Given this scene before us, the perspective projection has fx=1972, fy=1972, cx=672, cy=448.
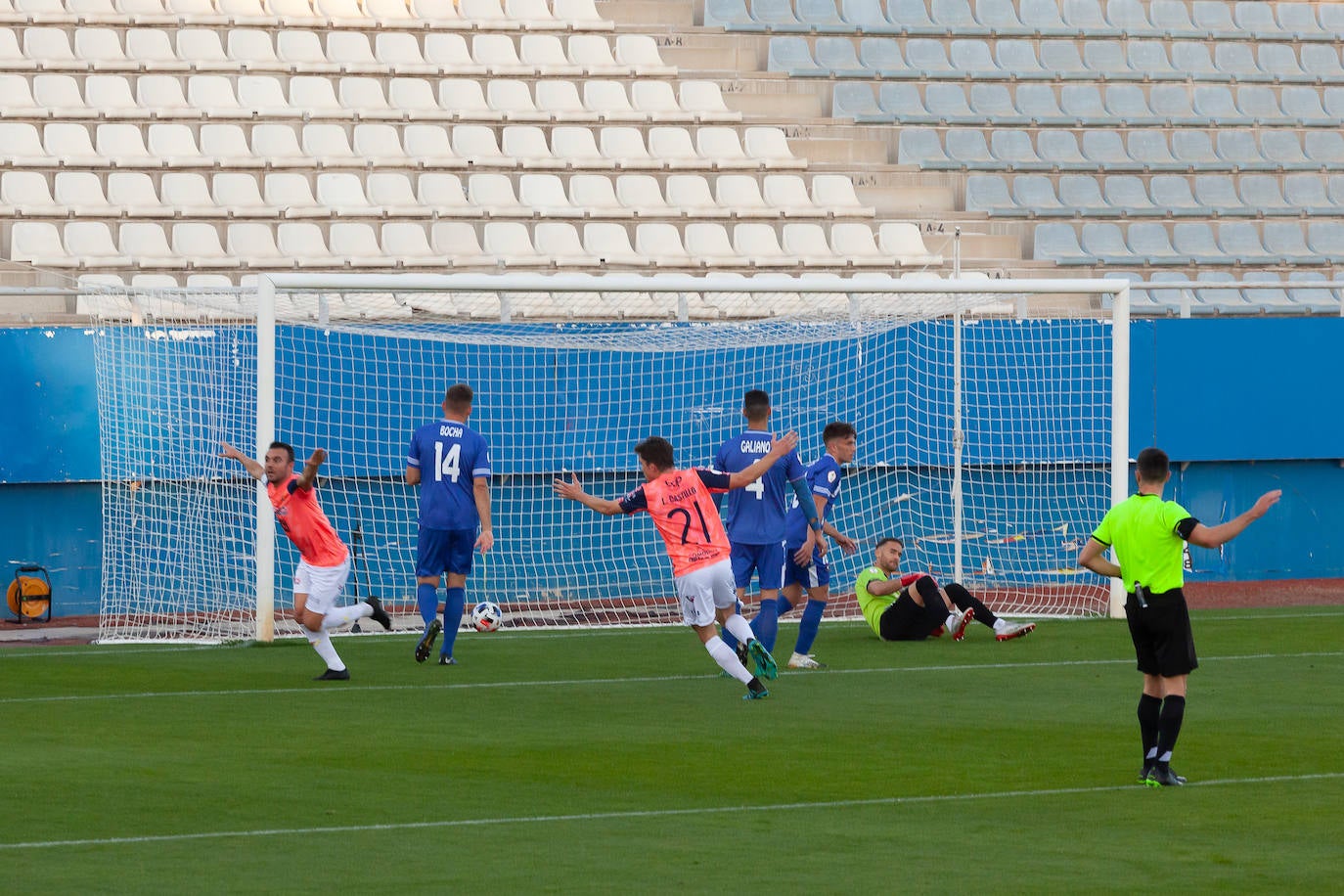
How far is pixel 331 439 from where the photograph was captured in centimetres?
1756

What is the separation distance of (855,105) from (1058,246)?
3.23 m

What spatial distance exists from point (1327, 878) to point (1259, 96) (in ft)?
72.2

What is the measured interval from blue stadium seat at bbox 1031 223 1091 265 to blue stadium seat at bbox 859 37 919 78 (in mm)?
3059

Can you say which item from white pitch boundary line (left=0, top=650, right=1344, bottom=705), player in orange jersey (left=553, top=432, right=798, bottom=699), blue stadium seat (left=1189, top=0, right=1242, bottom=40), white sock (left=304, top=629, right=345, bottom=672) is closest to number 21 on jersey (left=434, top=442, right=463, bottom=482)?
white sock (left=304, top=629, right=345, bottom=672)

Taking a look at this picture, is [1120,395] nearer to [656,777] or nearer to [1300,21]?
[656,777]

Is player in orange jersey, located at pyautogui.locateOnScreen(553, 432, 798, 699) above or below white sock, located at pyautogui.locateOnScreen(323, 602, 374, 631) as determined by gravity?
above

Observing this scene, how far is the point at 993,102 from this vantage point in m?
25.9

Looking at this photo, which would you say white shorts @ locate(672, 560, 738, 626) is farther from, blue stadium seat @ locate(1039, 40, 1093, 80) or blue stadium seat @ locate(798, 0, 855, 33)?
blue stadium seat @ locate(1039, 40, 1093, 80)

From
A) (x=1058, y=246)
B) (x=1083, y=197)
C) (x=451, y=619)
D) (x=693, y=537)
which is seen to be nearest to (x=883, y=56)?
(x=1083, y=197)

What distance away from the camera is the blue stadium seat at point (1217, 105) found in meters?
26.5

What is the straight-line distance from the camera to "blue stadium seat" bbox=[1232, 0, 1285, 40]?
28.0 metres

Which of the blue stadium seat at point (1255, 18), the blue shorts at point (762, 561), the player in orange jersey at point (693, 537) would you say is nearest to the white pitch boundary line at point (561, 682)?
the blue shorts at point (762, 561)

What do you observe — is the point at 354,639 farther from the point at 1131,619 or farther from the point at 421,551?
the point at 1131,619

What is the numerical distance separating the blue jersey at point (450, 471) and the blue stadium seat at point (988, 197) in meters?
12.0
